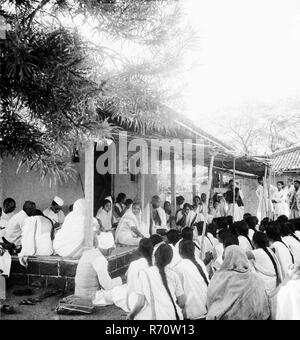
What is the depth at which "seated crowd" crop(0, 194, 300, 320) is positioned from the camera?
379 cm

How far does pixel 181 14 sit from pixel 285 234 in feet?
13.6

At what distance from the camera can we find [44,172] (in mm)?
3461

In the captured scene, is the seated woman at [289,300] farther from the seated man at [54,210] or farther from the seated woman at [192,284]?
the seated man at [54,210]

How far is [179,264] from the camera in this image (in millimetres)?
4516

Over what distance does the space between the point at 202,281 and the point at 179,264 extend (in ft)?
1.15

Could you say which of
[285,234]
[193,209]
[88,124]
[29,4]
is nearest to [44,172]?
[88,124]

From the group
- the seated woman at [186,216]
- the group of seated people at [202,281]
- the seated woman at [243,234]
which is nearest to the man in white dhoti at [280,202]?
the seated woman at [186,216]

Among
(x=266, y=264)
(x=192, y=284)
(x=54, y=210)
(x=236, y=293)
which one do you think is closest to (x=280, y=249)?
(x=266, y=264)

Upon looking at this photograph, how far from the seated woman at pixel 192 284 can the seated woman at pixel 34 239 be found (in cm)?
323

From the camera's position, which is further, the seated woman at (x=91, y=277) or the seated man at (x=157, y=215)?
the seated man at (x=157, y=215)

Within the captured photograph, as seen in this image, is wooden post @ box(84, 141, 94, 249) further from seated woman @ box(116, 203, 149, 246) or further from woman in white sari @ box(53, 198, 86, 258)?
seated woman @ box(116, 203, 149, 246)

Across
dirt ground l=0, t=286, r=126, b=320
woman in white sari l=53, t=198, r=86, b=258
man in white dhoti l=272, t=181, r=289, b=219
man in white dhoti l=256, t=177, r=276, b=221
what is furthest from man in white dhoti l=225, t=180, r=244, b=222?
dirt ground l=0, t=286, r=126, b=320

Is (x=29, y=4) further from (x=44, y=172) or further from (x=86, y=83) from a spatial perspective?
(x=44, y=172)

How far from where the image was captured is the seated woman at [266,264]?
5.06m
